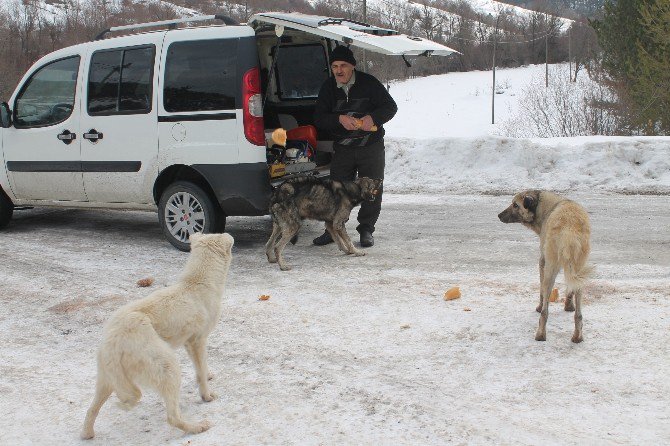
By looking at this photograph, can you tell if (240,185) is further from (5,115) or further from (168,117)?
(5,115)

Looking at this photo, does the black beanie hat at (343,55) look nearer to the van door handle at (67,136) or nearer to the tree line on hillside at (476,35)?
the tree line on hillside at (476,35)

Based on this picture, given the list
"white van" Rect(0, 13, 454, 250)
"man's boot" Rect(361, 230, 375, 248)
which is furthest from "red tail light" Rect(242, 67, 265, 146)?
"man's boot" Rect(361, 230, 375, 248)

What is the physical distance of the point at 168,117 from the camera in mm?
7160

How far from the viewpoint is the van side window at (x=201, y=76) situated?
22.6ft

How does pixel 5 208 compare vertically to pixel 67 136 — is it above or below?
below

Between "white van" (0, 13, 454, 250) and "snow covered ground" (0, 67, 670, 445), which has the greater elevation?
"white van" (0, 13, 454, 250)

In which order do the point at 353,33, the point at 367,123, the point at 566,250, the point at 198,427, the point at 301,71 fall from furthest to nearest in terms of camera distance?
the point at 301,71 → the point at 367,123 → the point at 353,33 → the point at 566,250 → the point at 198,427

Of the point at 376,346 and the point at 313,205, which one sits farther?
the point at 313,205

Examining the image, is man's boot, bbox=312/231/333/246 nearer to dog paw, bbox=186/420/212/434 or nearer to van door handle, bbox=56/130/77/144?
van door handle, bbox=56/130/77/144

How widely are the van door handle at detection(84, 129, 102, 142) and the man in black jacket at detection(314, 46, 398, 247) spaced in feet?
8.26

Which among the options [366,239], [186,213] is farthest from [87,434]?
[366,239]

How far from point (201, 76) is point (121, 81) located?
1.12 m

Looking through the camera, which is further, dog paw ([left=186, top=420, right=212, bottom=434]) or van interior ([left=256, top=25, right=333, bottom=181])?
van interior ([left=256, top=25, right=333, bottom=181])

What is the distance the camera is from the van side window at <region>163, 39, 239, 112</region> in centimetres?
689
